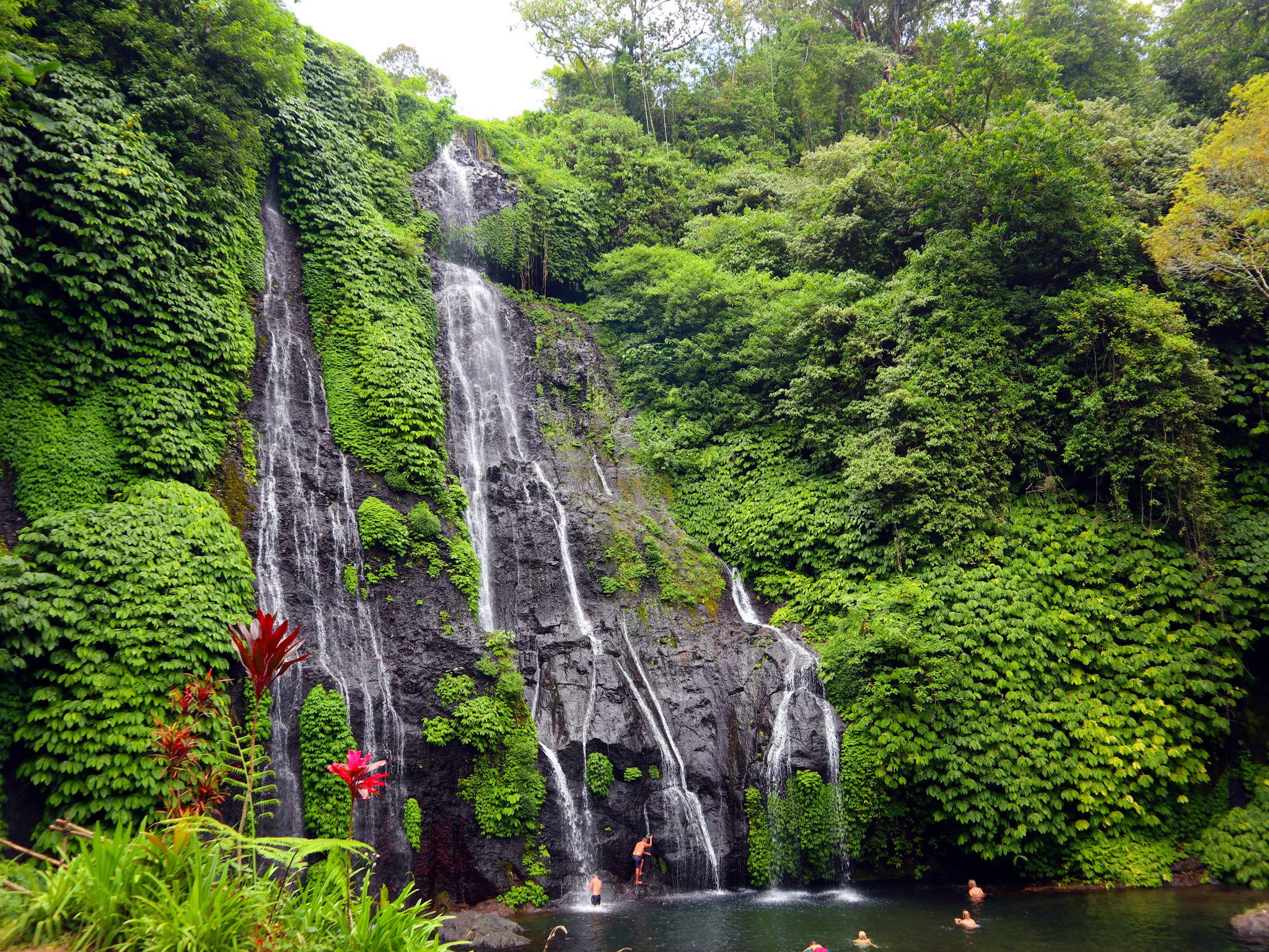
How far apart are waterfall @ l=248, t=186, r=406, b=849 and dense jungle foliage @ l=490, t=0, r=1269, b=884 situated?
639cm

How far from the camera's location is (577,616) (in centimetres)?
1455

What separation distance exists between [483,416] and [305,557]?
22.1 ft

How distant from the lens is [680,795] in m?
12.3

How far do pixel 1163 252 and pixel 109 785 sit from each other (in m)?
20.3

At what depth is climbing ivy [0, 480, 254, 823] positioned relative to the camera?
26.6 feet

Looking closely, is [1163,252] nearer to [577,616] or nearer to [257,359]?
[577,616]

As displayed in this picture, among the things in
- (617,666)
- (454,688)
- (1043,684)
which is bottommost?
(454,688)

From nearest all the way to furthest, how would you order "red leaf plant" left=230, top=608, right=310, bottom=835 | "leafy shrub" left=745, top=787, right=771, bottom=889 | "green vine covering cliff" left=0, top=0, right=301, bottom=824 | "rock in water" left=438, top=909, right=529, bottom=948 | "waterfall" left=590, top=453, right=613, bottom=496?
"red leaf plant" left=230, top=608, right=310, bottom=835 < "green vine covering cliff" left=0, top=0, right=301, bottom=824 < "rock in water" left=438, top=909, right=529, bottom=948 < "leafy shrub" left=745, top=787, right=771, bottom=889 < "waterfall" left=590, top=453, right=613, bottom=496

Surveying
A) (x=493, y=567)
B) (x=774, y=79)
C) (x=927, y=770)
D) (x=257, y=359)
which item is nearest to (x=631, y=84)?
(x=774, y=79)

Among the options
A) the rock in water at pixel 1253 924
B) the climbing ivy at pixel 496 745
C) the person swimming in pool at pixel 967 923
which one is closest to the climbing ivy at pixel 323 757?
the climbing ivy at pixel 496 745

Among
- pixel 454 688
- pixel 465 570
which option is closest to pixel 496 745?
pixel 454 688

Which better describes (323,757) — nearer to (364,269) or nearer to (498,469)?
(498,469)

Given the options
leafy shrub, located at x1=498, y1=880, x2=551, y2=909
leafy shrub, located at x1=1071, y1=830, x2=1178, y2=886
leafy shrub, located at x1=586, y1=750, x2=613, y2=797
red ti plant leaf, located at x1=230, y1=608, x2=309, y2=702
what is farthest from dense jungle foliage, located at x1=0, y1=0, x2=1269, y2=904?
red ti plant leaf, located at x1=230, y1=608, x2=309, y2=702

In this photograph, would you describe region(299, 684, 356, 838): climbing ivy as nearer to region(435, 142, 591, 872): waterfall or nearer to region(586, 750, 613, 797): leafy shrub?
region(435, 142, 591, 872): waterfall
